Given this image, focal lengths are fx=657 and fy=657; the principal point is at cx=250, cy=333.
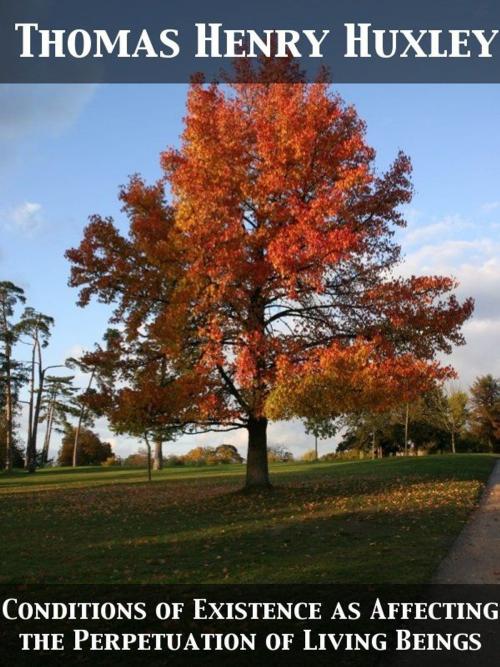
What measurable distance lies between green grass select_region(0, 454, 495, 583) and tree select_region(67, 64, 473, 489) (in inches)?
99.2

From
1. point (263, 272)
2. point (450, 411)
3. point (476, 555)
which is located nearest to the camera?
point (476, 555)

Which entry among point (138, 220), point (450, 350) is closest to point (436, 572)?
point (450, 350)

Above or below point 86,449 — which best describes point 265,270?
above

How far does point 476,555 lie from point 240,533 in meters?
4.42

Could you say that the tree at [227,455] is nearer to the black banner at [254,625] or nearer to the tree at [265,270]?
the tree at [265,270]

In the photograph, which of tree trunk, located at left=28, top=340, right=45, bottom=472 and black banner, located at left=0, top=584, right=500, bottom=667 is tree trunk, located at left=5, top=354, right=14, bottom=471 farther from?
black banner, located at left=0, top=584, right=500, bottom=667

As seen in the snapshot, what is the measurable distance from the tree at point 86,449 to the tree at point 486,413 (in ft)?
105

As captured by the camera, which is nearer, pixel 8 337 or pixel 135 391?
pixel 135 391

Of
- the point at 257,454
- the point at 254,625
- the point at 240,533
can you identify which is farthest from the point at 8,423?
the point at 254,625

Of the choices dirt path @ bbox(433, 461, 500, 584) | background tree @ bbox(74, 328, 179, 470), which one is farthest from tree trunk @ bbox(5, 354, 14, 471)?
dirt path @ bbox(433, 461, 500, 584)

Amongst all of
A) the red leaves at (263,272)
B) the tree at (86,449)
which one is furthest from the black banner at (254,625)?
the tree at (86,449)

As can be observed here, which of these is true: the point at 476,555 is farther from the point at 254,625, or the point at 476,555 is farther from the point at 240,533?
the point at 254,625

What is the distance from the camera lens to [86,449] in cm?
5559

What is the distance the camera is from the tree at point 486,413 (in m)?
57.4
